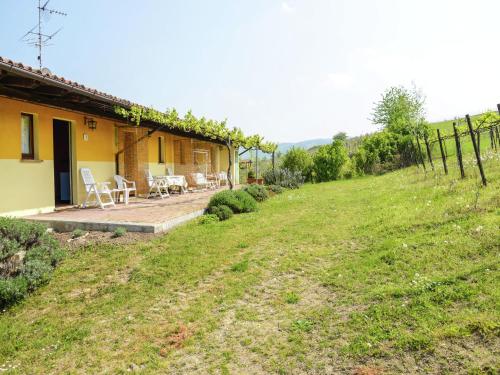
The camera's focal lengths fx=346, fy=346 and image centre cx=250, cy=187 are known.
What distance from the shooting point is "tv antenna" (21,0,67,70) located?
37.4 ft

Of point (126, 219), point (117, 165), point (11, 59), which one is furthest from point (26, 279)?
point (117, 165)

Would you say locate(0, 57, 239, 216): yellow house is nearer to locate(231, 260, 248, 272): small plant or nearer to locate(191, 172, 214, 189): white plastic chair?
locate(191, 172, 214, 189): white plastic chair

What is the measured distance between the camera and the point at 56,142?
9.41m

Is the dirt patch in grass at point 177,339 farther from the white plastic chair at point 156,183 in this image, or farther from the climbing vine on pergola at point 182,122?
the white plastic chair at point 156,183

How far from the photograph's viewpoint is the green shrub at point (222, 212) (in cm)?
787

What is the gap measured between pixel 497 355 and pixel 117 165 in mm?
10137

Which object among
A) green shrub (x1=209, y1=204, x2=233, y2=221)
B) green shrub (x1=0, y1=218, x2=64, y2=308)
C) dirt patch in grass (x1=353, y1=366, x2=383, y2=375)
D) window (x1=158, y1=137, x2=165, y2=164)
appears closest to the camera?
dirt patch in grass (x1=353, y1=366, x2=383, y2=375)

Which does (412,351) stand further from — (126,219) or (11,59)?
(11,59)

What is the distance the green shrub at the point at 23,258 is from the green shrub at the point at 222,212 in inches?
139

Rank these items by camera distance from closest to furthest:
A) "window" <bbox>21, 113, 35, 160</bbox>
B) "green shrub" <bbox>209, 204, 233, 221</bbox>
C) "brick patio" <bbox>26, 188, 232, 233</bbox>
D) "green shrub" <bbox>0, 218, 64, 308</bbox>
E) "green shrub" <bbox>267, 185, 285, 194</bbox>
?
"green shrub" <bbox>0, 218, 64, 308</bbox>
"brick patio" <bbox>26, 188, 232, 233</bbox>
"window" <bbox>21, 113, 35, 160</bbox>
"green shrub" <bbox>209, 204, 233, 221</bbox>
"green shrub" <bbox>267, 185, 285, 194</bbox>

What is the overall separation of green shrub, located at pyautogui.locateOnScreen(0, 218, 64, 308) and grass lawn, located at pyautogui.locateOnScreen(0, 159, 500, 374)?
17 centimetres

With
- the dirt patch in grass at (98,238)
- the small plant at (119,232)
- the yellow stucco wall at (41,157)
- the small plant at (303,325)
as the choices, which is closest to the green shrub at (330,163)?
the yellow stucco wall at (41,157)

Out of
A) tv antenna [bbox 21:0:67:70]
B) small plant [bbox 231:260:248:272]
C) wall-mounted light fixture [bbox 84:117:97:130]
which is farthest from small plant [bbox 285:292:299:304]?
→ tv antenna [bbox 21:0:67:70]

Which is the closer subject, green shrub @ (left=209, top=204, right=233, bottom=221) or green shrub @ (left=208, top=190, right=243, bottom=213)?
green shrub @ (left=209, top=204, right=233, bottom=221)
